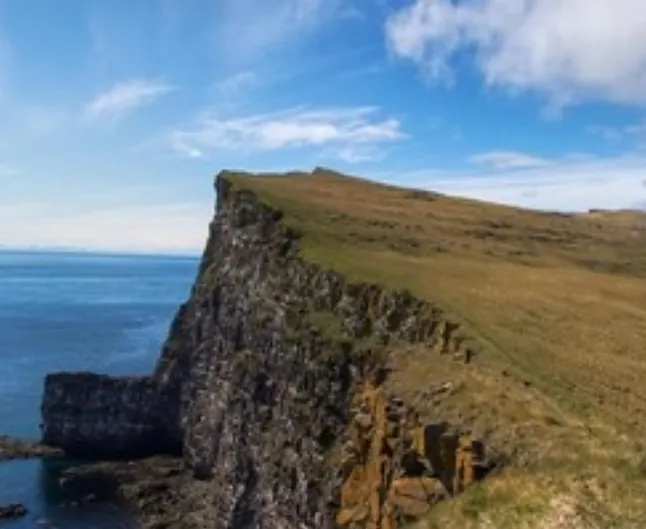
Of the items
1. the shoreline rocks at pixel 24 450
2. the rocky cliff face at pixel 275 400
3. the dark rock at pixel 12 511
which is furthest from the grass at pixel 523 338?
the shoreline rocks at pixel 24 450

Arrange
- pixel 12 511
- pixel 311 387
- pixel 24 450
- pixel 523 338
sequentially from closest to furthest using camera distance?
pixel 523 338 → pixel 311 387 → pixel 12 511 → pixel 24 450

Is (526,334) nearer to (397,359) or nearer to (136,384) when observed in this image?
(397,359)

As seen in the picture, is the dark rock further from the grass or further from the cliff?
the grass

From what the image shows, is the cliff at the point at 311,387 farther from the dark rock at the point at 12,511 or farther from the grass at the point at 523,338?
the dark rock at the point at 12,511

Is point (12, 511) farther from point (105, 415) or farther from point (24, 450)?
point (105, 415)

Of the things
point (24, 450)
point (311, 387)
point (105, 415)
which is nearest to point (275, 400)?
point (311, 387)

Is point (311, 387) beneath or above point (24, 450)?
above

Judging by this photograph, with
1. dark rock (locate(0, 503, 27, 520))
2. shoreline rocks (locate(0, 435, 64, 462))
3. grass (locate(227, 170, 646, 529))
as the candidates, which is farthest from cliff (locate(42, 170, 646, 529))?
dark rock (locate(0, 503, 27, 520))
